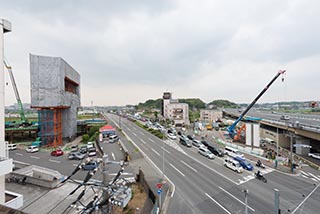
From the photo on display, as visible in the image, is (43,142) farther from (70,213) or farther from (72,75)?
(70,213)

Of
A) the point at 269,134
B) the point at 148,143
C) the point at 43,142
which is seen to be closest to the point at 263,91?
the point at 269,134

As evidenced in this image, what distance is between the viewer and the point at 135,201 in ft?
42.7

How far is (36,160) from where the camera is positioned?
26062 mm

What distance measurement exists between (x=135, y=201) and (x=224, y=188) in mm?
8455

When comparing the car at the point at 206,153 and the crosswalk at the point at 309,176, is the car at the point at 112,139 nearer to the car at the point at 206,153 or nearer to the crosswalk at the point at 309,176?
the car at the point at 206,153

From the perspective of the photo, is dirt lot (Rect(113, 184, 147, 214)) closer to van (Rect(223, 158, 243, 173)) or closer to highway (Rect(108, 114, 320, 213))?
highway (Rect(108, 114, 320, 213))

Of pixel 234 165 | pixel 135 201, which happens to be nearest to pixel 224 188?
pixel 234 165

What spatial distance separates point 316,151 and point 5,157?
4072cm

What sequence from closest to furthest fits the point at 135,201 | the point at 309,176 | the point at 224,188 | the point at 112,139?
the point at 135,201 < the point at 224,188 < the point at 309,176 < the point at 112,139

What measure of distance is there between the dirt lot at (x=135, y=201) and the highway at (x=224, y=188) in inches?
89.2

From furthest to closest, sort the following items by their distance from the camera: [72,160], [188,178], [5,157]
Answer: [72,160], [188,178], [5,157]

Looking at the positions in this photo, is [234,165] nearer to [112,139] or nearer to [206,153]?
[206,153]

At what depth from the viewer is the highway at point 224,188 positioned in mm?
13109

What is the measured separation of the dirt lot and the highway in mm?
2266
